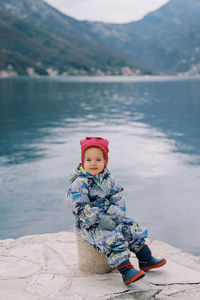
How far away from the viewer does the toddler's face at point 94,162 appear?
3.71 m

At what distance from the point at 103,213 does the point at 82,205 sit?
9.9 inches

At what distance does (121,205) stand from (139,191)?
4.97 meters

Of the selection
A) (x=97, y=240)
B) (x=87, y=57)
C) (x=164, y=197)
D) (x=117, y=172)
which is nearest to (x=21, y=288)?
(x=97, y=240)

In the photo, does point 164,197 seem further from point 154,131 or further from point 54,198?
point 154,131

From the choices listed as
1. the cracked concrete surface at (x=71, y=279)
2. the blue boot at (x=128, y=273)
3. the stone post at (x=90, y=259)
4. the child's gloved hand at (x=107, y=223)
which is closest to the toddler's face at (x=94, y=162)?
the child's gloved hand at (x=107, y=223)

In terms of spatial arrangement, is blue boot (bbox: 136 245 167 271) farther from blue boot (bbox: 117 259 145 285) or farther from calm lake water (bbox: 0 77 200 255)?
calm lake water (bbox: 0 77 200 255)

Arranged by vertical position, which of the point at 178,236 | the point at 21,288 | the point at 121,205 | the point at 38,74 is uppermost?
the point at 38,74

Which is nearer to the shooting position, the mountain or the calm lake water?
the calm lake water

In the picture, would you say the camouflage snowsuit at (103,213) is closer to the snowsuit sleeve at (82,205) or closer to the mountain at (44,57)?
the snowsuit sleeve at (82,205)

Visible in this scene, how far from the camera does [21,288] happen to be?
3.49 meters

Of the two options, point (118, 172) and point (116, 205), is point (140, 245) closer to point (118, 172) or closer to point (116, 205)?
point (116, 205)

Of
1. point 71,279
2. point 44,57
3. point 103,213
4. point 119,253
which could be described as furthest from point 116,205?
point 44,57

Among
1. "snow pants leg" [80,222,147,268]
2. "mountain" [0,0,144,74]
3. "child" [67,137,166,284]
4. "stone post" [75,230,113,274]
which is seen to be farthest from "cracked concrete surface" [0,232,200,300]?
"mountain" [0,0,144,74]

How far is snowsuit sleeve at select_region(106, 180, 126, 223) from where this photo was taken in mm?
3693
